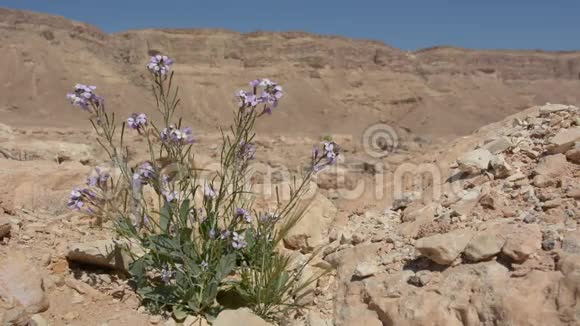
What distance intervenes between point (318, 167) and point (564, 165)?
Answer: 1.85 m

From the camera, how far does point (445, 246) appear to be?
3.09 meters

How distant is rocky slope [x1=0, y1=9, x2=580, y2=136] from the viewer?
128ft

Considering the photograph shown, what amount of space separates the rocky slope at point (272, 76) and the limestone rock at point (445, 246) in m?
34.6

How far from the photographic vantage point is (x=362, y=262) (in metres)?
3.47

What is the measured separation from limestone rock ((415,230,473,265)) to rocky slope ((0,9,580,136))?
34644 mm

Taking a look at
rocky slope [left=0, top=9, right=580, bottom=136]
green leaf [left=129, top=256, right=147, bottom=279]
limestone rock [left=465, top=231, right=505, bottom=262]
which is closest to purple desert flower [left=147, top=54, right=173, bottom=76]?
green leaf [left=129, top=256, right=147, bottom=279]

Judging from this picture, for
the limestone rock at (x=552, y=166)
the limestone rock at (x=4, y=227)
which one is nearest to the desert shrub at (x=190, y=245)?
the limestone rock at (x=4, y=227)

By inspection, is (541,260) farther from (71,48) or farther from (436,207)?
(71,48)

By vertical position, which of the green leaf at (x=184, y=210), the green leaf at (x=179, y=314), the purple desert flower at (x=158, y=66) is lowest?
the green leaf at (x=179, y=314)

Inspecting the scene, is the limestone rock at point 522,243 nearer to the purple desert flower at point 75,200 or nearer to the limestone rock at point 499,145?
the limestone rock at point 499,145

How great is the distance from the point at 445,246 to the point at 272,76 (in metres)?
49.3

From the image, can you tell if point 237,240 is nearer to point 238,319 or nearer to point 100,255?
point 238,319

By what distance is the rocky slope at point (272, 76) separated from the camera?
38.9m

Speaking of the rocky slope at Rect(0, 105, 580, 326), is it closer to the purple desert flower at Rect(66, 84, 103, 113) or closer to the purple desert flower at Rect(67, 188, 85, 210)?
the purple desert flower at Rect(67, 188, 85, 210)
